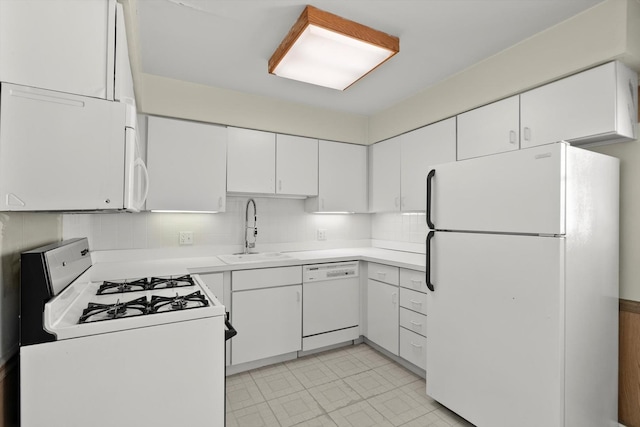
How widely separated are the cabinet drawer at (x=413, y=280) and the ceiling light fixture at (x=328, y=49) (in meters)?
1.55

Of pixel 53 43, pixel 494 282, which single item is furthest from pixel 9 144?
pixel 494 282

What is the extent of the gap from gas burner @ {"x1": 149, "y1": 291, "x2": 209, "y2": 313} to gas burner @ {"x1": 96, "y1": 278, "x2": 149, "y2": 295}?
0.28m

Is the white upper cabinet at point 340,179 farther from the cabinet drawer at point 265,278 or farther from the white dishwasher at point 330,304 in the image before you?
the cabinet drawer at point 265,278

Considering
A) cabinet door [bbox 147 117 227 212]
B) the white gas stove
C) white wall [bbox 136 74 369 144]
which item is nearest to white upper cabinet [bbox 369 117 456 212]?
white wall [bbox 136 74 369 144]

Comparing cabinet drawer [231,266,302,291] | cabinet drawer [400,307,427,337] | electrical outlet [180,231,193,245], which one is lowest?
cabinet drawer [400,307,427,337]

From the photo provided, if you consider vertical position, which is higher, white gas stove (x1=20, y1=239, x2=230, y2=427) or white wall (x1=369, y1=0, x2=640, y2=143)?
white wall (x1=369, y1=0, x2=640, y2=143)

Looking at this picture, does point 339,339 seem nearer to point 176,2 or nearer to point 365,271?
point 365,271

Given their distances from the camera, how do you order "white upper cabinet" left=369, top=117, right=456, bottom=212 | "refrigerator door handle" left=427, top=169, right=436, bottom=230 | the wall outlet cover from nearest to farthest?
"refrigerator door handle" left=427, top=169, right=436, bottom=230 → "white upper cabinet" left=369, top=117, right=456, bottom=212 → the wall outlet cover

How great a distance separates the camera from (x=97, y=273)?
7.17 ft

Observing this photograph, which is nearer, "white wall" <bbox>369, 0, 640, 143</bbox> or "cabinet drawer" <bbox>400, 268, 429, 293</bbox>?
"white wall" <bbox>369, 0, 640, 143</bbox>

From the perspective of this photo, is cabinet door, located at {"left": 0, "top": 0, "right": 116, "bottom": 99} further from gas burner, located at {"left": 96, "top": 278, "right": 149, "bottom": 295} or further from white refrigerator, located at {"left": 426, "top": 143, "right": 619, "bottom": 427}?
white refrigerator, located at {"left": 426, "top": 143, "right": 619, "bottom": 427}

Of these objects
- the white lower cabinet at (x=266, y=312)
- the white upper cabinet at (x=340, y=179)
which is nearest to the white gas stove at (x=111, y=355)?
the white lower cabinet at (x=266, y=312)

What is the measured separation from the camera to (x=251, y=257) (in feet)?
9.55

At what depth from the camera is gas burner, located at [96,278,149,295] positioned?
1.63 metres
